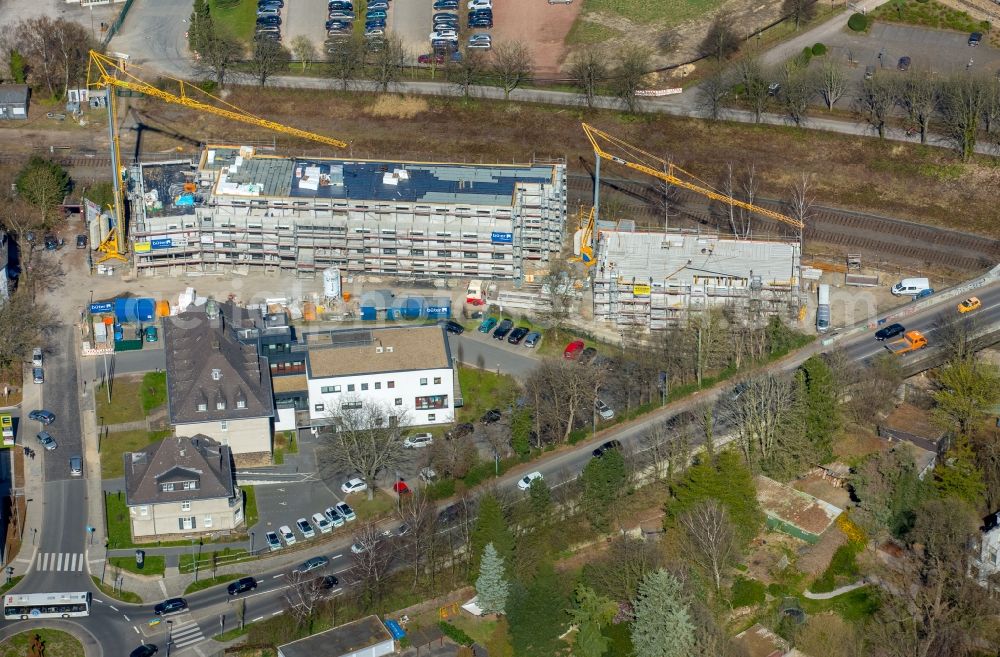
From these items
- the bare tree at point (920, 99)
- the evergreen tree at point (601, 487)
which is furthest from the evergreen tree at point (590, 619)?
the bare tree at point (920, 99)

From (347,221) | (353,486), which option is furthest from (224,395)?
(347,221)

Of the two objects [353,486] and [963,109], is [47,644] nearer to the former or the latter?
[353,486]

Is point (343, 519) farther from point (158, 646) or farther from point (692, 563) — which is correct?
point (692, 563)

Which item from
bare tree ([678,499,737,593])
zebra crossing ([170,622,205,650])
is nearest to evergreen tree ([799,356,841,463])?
bare tree ([678,499,737,593])

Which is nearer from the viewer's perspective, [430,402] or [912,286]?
[430,402]

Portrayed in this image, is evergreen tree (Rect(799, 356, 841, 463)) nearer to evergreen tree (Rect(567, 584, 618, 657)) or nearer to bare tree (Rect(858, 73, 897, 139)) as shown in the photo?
evergreen tree (Rect(567, 584, 618, 657))

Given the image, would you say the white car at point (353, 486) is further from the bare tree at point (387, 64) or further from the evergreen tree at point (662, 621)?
the bare tree at point (387, 64)
